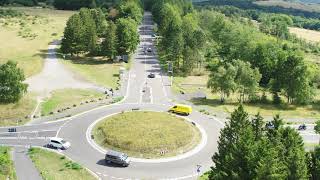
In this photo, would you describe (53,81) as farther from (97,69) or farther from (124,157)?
(124,157)

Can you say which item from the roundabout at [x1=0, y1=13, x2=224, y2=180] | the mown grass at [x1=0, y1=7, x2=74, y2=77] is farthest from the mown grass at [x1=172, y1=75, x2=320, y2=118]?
the mown grass at [x1=0, y1=7, x2=74, y2=77]

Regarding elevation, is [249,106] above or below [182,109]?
below

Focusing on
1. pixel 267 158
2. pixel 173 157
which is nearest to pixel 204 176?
pixel 173 157

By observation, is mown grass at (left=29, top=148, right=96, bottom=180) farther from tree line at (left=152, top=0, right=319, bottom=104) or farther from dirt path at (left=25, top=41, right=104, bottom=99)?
tree line at (left=152, top=0, right=319, bottom=104)

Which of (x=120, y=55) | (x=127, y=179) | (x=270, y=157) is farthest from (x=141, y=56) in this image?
(x=270, y=157)

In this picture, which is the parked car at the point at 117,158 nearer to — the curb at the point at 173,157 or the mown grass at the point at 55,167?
the curb at the point at 173,157

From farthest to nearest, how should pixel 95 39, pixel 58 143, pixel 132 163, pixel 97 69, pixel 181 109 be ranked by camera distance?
pixel 95 39
pixel 97 69
pixel 181 109
pixel 58 143
pixel 132 163
